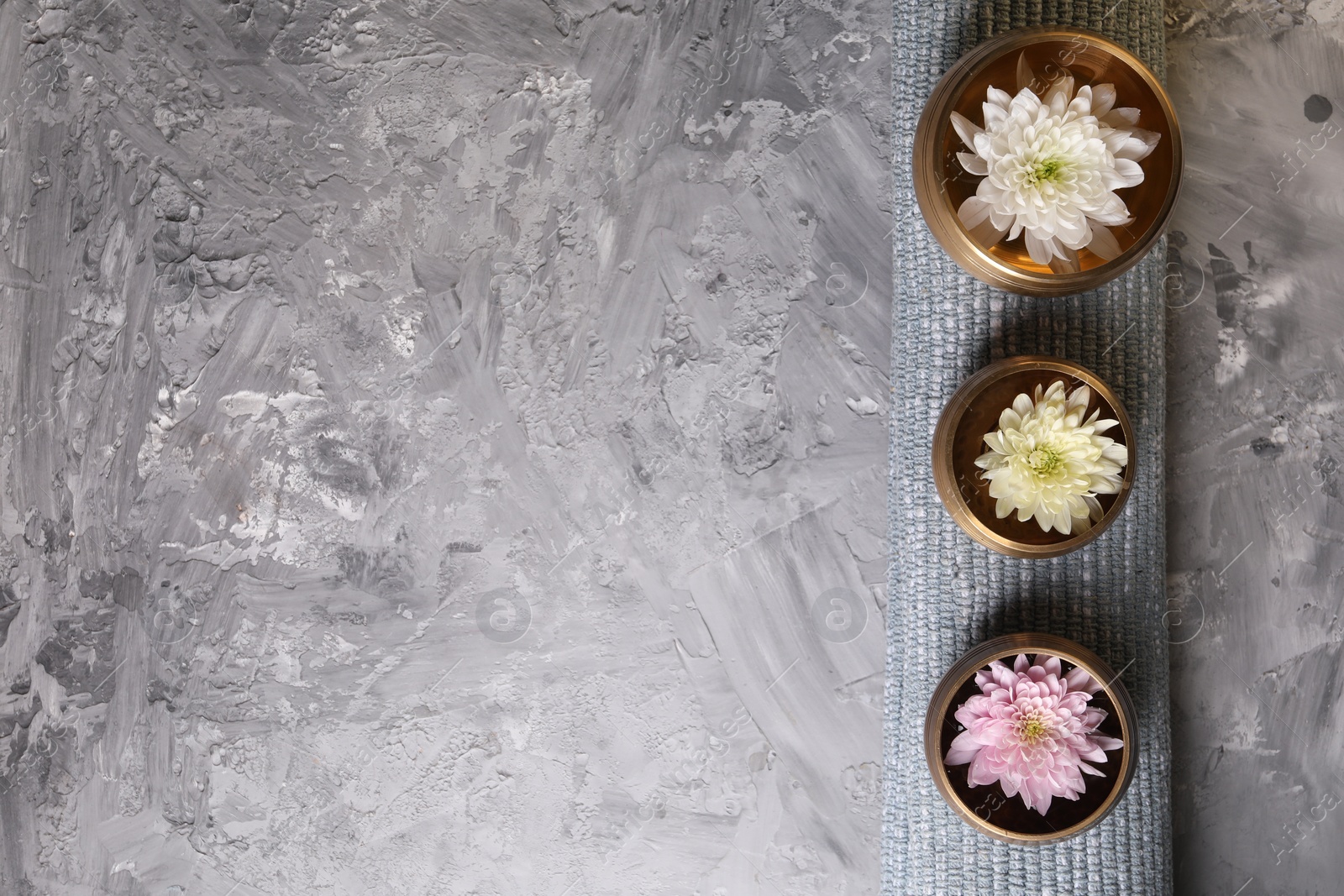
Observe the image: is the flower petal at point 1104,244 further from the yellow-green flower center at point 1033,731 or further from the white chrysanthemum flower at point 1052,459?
the yellow-green flower center at point 1033,731

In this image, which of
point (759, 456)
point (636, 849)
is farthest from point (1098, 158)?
point (636, 849)

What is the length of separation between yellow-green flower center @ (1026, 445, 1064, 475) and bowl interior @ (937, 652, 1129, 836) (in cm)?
17

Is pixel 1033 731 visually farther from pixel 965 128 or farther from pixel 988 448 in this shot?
pixel 965 128

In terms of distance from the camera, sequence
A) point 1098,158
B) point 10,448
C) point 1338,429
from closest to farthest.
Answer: point 1098,158 → point 1338,429 → point 10,448

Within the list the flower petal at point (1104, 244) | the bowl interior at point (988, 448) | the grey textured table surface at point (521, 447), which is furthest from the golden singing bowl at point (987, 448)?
the grey textured table surface at point (521, 447)

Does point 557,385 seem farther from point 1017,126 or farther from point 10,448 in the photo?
point 10,448

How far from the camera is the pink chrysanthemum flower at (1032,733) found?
2.27 feet

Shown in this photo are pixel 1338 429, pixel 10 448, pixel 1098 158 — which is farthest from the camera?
pixel 10 448

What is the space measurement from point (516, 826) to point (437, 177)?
0.81m

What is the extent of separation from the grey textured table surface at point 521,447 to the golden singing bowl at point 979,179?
0.23m

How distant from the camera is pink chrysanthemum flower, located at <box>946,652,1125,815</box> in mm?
693

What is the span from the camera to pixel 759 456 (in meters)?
0.96

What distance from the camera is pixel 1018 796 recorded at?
2.37 feet

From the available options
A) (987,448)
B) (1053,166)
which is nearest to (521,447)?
(987,448)
